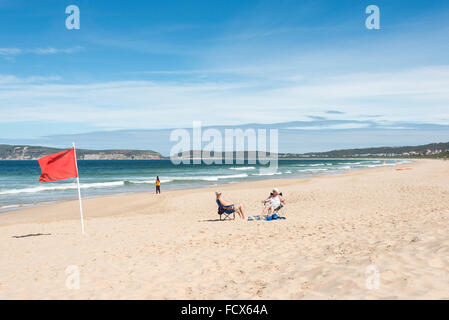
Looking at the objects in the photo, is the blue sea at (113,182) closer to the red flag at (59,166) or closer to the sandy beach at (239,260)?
the red flag at (59,166)

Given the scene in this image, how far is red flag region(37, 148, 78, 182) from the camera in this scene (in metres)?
10.6

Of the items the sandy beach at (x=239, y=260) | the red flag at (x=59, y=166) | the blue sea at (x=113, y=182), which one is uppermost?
the red flag at (x=59, y=166)

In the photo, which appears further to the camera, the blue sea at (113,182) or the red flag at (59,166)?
the blue sea at (113,182)

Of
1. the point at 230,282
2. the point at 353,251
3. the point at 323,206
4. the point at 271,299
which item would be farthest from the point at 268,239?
the point at 323,206

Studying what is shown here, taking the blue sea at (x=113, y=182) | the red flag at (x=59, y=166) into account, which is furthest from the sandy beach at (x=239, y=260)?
the blue sea at (x=113, y=182)

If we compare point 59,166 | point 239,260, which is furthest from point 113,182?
point 239,260

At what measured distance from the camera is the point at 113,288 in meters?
5.70

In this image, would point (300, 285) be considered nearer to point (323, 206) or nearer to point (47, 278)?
point (47, 278)

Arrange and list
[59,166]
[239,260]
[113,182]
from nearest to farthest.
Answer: [239,260] → [59,166] → [113,182]

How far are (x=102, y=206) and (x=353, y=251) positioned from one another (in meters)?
17.8

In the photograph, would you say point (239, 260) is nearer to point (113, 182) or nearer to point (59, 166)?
point (59, 166)

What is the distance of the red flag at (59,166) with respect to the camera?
34.9 feet

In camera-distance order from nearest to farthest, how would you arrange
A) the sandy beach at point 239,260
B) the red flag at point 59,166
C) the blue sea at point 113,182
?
1. the sandy beach at point 239,260
2. the red flag at point 59,166
3. the blue sea at point 113,182

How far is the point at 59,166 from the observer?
1085cm
